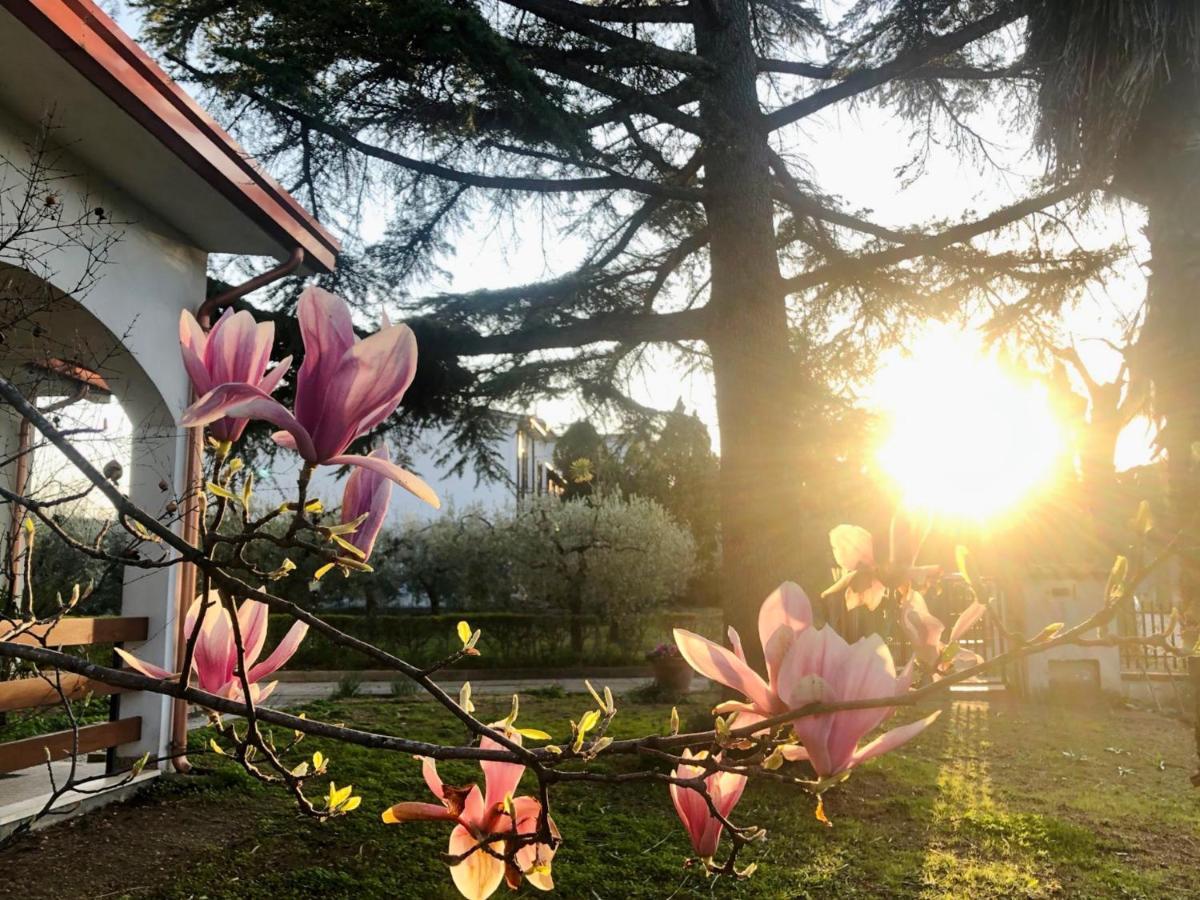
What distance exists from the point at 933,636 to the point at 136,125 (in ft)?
12.2

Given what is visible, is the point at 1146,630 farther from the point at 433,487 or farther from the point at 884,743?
the point at 884,743

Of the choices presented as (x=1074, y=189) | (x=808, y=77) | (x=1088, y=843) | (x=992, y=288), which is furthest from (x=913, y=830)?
(x=808, y=77)

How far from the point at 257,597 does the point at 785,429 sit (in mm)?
5315

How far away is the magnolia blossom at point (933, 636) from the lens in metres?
0.71

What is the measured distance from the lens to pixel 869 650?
58 cm

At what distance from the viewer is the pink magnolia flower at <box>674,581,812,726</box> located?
61 centimetres

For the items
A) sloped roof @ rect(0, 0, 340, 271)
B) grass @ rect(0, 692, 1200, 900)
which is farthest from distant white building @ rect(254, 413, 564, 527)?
sloped roof @ rect(0, 0, 340, 271)

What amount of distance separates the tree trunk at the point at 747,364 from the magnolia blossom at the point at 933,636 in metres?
4.92

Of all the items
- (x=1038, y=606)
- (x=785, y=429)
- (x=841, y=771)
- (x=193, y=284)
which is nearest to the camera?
(x=841, y=771)

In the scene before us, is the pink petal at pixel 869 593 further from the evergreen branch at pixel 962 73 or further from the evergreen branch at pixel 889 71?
the evergreen branch at pixel 962 73

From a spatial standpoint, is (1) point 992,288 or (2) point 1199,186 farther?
(1) point 992,288

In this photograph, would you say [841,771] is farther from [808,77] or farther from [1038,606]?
[1038,606]

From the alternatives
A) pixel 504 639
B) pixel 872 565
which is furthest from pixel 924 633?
pixel 504 639

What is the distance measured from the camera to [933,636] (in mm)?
734
